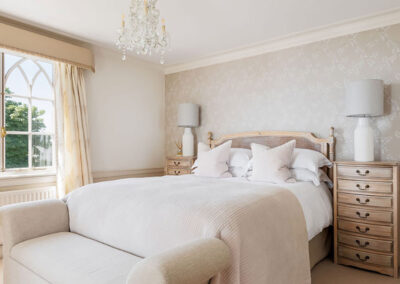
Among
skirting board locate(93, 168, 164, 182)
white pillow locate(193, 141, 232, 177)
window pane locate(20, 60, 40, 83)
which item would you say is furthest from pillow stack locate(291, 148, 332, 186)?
window pane locate(20, 60, 40, 83)

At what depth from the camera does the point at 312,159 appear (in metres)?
2.86

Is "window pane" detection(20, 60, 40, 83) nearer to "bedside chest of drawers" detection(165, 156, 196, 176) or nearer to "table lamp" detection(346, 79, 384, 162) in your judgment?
"bedside chest of drawers" detection(165, 156, 196, 176)

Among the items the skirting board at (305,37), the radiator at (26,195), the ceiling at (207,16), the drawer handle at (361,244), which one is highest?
the ceiling at (207,16)

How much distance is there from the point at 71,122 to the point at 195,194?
2260 mm

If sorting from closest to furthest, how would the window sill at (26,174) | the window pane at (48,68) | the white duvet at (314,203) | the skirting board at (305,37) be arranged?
the white duvet at (314,203) < the skirting board at (305,37) < the window sill at (26,174) < the window pane at (48,68)

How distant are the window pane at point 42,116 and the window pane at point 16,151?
0.20 meters

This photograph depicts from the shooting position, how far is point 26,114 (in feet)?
10.6

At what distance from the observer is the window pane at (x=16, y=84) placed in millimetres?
3084

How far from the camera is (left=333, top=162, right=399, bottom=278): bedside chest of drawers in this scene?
2.42 meters

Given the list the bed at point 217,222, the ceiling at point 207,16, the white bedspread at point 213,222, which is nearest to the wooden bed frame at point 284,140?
the bed at point 217,222

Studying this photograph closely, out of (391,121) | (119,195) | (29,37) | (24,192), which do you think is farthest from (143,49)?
(391,121)

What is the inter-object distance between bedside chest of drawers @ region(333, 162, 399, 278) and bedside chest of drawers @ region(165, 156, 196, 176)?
78.1 inches

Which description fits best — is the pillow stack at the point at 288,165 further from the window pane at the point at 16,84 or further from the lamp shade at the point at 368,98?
the window pane at the point at 16,84

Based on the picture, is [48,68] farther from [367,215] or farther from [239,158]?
[367,215]
